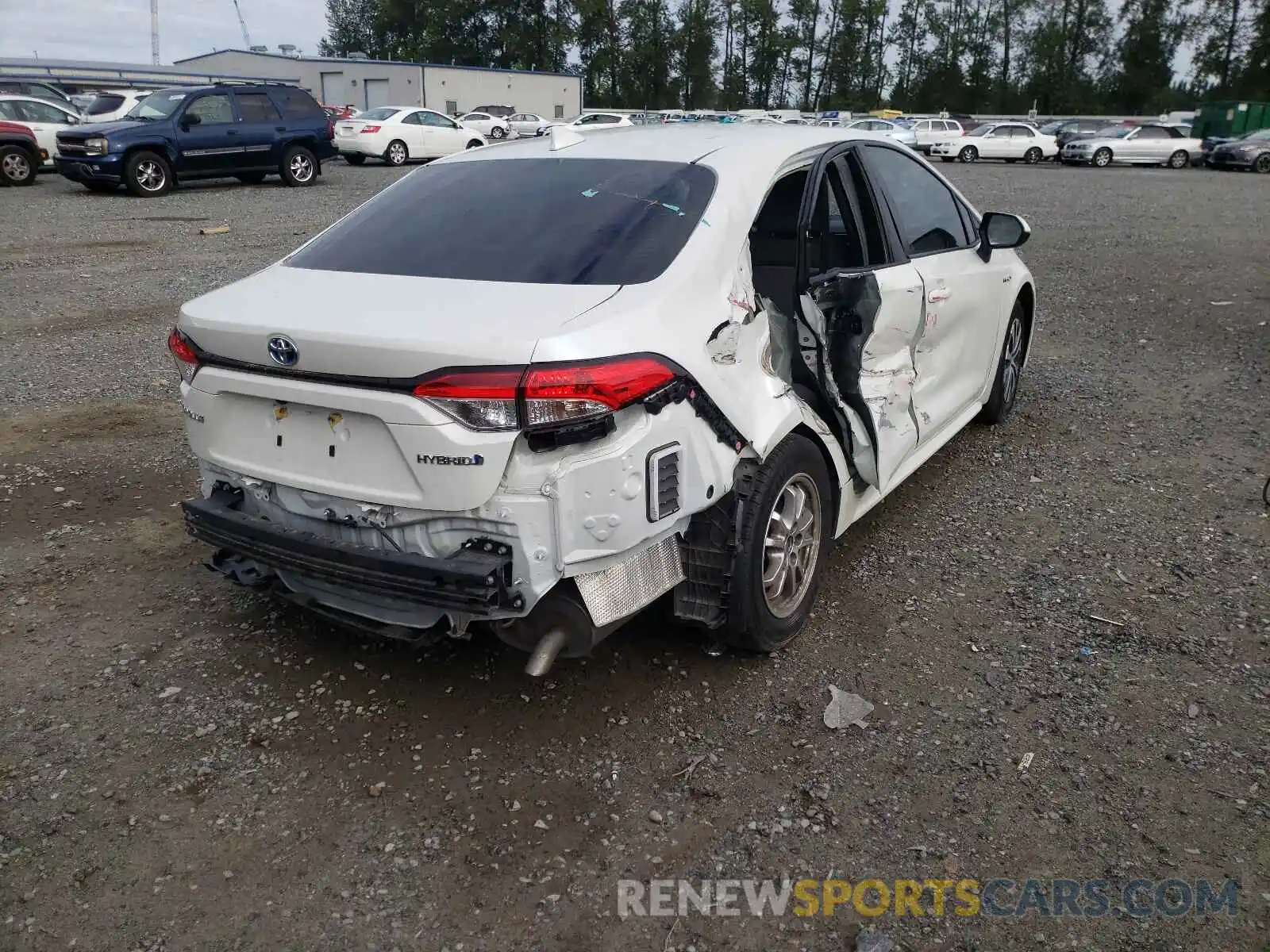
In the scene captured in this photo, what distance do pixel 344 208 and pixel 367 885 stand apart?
15.0 metres

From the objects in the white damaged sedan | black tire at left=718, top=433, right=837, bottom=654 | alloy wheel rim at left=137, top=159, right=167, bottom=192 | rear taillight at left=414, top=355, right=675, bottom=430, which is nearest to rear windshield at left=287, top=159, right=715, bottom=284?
the white damaged sedan

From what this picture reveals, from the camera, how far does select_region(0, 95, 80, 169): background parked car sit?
1927cm

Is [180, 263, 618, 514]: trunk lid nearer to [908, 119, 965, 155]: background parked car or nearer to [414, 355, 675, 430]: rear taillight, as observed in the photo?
[414, 355, 675, 430]: rear taillight

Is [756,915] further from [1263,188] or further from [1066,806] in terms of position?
[1263,188]

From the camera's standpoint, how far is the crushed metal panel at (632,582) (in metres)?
2.82

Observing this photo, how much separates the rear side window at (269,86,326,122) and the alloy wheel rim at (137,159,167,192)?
272cm

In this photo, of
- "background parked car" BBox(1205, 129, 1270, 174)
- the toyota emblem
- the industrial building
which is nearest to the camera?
the toyota emblem

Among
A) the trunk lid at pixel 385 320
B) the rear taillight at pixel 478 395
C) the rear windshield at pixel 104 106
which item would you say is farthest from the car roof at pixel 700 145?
the rear windshield at pixel 104 106

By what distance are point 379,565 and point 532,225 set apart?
50.6 inches

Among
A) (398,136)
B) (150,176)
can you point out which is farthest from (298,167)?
(398,136)

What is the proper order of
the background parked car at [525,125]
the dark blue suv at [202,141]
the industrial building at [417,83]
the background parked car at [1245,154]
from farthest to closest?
the industrial building at [417,83]
the background parked car at [525,125]
the background parked car at [1245,154]
the dark blue suv at [202,141]

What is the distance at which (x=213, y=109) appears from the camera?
1744 cm

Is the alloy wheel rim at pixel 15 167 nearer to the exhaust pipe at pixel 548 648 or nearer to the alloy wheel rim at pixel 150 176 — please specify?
the alloy wheel rim at pixel 150 176

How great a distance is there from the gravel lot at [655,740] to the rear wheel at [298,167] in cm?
1486
